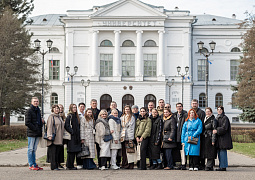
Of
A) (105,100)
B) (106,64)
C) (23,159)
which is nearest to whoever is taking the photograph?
(23,159)

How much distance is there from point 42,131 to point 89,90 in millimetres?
39440

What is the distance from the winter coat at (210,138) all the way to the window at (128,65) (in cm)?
4002

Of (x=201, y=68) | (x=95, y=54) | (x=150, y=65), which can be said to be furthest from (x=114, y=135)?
(x=201, y=68)

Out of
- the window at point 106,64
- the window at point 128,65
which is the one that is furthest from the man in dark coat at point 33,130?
the window at point 128,65

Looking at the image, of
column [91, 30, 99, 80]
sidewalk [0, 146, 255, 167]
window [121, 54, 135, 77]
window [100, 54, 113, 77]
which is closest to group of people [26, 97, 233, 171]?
sidewalk [0, 146, 255, 167]

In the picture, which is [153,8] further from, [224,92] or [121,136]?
[121,136]

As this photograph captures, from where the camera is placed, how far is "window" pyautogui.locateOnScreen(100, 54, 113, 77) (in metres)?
54.2

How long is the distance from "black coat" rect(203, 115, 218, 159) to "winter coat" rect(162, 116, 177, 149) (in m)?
1.01

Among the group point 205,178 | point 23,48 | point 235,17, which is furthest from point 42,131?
point 235,17

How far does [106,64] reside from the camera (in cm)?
5428

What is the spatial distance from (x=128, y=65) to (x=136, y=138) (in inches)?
1571

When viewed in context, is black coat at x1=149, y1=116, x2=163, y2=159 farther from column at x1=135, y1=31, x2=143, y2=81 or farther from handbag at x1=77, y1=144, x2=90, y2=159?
column at x1=135, y1=31, x2=143, y2=81

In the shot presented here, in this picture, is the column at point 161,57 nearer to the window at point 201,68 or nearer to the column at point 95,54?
the window at point 201,68

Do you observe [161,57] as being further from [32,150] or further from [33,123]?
[32,150]
